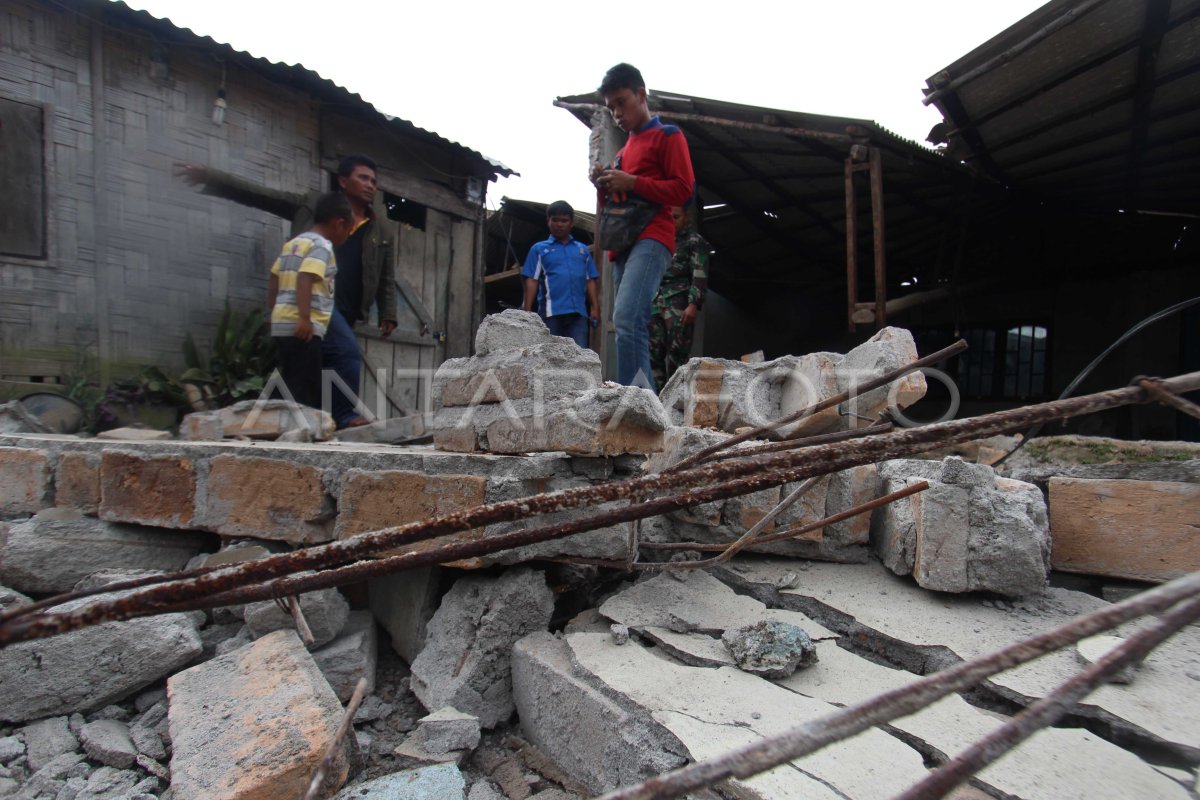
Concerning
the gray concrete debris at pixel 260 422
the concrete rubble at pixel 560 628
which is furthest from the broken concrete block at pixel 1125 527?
the gray concrete debris at pixel 260 422

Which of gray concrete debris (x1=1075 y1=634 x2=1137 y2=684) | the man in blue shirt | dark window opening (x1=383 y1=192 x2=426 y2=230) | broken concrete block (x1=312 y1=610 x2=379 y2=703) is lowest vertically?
broken concrete block (x1=312 y1=610 x2=379 y2=703)

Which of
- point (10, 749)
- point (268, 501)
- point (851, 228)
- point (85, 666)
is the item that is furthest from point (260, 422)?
point (851, 228)

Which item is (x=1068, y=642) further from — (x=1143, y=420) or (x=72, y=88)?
(x=1143, y=420)

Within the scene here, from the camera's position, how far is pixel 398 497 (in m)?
2.20

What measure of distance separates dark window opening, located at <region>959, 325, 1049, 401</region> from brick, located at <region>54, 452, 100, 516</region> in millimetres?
9626

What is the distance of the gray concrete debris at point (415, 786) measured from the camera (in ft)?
5.09

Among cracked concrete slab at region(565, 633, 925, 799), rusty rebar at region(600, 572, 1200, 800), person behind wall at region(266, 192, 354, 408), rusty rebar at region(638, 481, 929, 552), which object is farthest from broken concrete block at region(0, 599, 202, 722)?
person behind wall at region(266, 192, 354, 408)

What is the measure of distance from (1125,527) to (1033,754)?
1135mm

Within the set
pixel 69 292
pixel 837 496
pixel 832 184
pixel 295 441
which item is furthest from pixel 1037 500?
pixel 69 292

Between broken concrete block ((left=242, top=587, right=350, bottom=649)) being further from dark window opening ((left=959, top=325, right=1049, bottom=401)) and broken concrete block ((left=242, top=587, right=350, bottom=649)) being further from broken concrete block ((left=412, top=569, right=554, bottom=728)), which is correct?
dark window opening ((left=959, top=325, right=1049, bottom=401))

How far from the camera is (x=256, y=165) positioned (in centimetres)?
A: 584

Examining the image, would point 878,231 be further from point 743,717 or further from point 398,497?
point 743,717

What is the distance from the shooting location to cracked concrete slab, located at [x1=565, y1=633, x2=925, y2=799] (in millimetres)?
1251

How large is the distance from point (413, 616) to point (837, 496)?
157 cm
